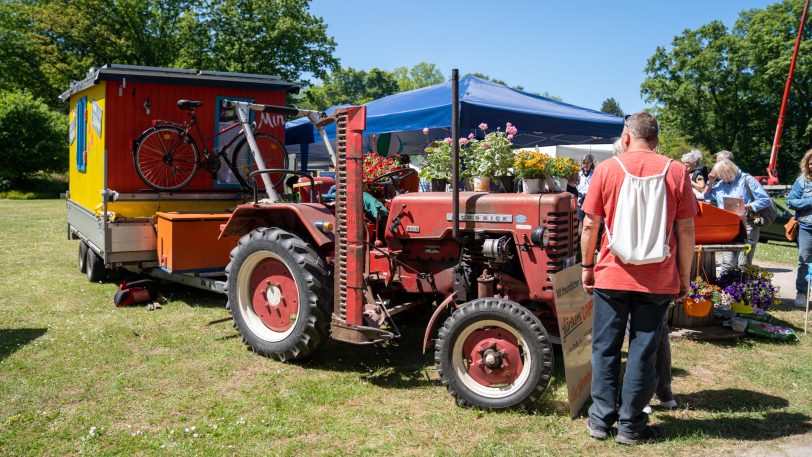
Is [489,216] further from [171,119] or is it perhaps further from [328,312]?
[171,119]

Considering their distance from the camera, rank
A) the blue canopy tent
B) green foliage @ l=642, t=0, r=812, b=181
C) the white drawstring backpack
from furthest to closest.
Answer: green foliage @ l=642, t=0, r=812, b=181 < the blue canopy tent < the white drawstring backpack

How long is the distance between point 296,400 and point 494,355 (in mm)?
1305

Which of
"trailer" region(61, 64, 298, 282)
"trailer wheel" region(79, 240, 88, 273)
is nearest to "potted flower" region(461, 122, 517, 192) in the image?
"trailer" region(61, 64, 298, 282)

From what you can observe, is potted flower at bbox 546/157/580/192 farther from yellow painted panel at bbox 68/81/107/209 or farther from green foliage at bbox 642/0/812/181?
green foliage at bbox 642/0/812/181

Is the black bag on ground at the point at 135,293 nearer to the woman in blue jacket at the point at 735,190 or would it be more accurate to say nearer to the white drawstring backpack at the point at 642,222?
the white drawstring backpack at the point at 642,222

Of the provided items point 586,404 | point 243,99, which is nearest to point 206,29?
point 243,99

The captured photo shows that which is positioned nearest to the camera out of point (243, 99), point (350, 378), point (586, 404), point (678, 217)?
point (678, 217)

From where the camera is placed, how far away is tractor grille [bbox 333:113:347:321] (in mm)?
4242

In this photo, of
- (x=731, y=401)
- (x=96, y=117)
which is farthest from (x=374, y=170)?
(x=96, y=117)

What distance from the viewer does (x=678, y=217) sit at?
3.22 meters

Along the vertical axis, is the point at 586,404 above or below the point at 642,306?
below

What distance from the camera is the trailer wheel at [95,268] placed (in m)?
7.89

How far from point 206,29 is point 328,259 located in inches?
1145

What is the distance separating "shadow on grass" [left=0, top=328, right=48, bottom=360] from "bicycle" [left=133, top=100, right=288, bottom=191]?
7.27 feet
